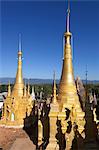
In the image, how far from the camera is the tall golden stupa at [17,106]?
821 inches

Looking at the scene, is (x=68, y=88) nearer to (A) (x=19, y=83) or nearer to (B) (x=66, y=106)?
(B) (x=66, y=106)

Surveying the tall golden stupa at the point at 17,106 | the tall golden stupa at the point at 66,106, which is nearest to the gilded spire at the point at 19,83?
the tall golden stupa at the point at 17,106

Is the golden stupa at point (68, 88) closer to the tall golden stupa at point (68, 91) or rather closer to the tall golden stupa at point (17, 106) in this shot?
the tall golden stupa at point (68, 91)

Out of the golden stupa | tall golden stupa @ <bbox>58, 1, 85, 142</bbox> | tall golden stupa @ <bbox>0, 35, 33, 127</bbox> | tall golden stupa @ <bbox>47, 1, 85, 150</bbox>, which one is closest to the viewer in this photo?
tall golden stupa @ <bbox>47, 1, 85, 150</bbox>

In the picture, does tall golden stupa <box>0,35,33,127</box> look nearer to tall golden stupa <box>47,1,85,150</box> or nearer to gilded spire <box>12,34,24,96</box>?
gilded spire <box>12,34,24,96</box>

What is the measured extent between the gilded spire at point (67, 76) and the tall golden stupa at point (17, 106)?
720cm

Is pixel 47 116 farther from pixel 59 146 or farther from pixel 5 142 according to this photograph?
pixel 5 142

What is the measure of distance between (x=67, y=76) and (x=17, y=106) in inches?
296

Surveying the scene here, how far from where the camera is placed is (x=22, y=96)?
21.6m

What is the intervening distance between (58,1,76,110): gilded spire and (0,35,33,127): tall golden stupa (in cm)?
720

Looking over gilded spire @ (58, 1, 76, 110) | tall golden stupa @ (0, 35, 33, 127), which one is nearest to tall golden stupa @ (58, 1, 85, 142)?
gilded spire @ (58, 1, 76, 110)

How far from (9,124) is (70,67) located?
819 cm

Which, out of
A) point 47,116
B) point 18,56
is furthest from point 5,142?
point 18,56

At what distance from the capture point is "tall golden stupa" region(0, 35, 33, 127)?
2084 centimetres
